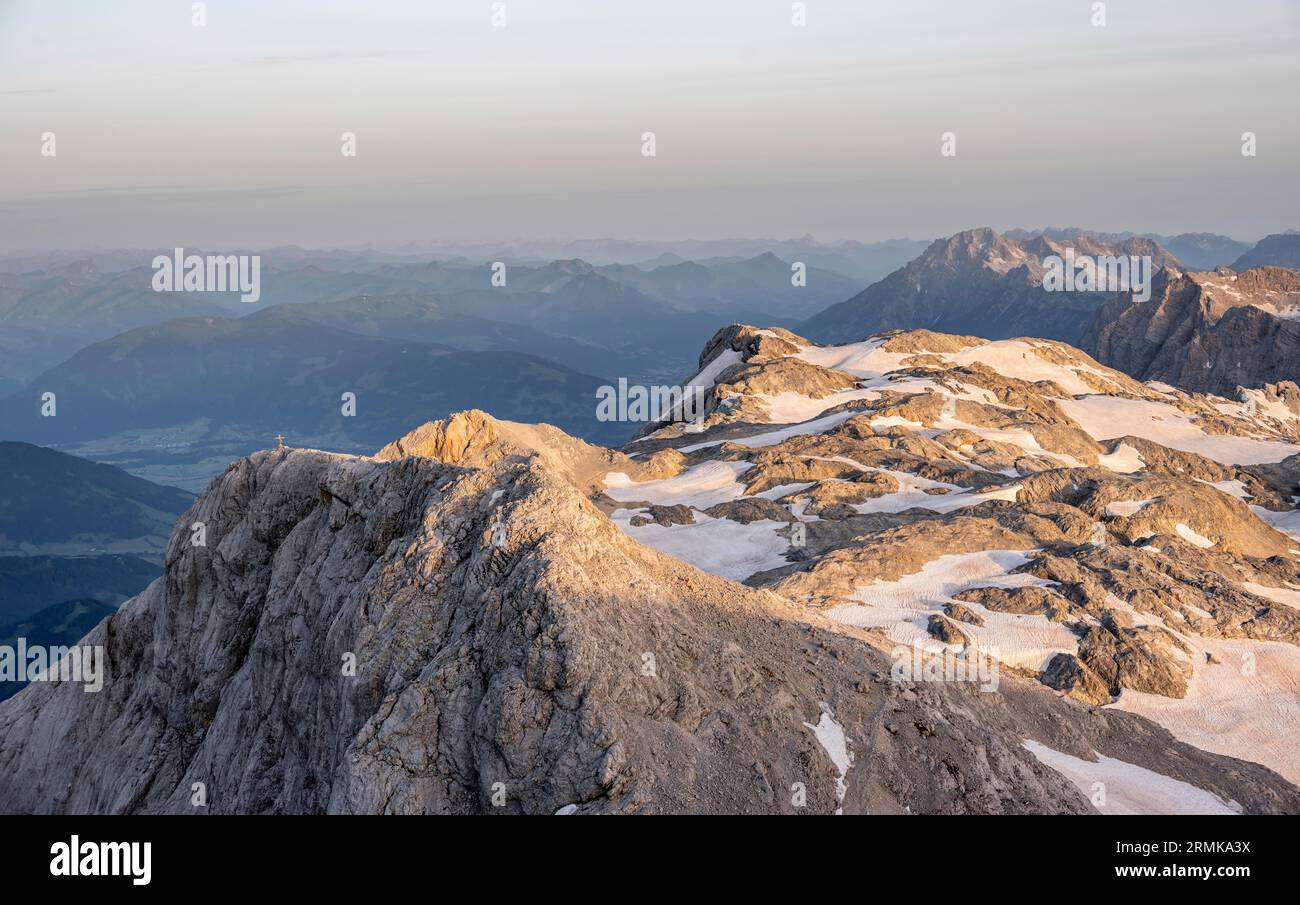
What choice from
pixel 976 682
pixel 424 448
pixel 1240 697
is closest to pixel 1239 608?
pixel 1240 697

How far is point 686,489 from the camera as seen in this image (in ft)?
252

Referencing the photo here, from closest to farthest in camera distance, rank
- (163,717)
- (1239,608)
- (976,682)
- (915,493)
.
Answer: (976,682) < (163,717) < (1239,608) < (915,493)

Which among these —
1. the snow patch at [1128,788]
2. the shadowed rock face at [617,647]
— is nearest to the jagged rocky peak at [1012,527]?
the shadowed rock face at [617,647]

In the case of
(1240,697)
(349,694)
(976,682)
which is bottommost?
(1240,697)

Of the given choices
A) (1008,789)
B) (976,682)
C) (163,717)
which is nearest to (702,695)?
(1008,789)

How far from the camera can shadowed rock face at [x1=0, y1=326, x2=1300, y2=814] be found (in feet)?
75.4

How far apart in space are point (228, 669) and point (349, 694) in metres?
12.1

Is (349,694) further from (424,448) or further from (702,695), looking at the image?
(424,448)

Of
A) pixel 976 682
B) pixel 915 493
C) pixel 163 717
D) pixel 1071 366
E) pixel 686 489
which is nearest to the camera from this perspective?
pixel 976 682

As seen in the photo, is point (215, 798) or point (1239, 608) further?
point (1239, 608)

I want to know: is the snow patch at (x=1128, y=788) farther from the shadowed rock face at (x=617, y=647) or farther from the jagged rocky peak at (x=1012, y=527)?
the jagged rocky peak at (x=1012, y=527)

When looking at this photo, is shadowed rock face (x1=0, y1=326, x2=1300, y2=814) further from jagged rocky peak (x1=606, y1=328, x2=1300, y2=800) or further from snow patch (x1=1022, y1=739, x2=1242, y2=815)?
snow patch (x1=1022, y1=739, x2=1242, y2=815)

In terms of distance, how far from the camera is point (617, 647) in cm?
2422
